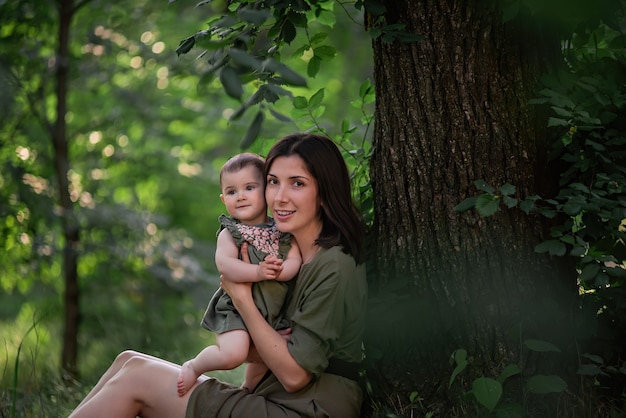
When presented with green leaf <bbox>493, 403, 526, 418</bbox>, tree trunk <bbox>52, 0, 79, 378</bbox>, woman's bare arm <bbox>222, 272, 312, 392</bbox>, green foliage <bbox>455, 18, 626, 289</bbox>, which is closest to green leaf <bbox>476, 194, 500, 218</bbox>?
green foliage <bbox>455, 18, 626, 289</bbox>

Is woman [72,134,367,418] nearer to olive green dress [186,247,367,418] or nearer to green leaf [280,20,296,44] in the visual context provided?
olive green dress [186,247,367,418]

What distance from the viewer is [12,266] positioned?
19.9 feet

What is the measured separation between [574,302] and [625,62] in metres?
0.98

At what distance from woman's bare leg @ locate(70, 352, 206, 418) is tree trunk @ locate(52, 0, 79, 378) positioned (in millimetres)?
3359

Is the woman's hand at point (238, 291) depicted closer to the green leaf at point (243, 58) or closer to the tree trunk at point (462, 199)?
the tree trunk at point (462, 199)

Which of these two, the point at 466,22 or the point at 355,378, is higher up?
the point at 466,22

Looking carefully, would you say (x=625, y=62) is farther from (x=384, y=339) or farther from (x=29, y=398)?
(x=29, y=398)

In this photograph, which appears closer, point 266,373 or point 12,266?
point 266,373

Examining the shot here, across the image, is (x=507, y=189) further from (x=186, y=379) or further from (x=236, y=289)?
(x=186, y=379)

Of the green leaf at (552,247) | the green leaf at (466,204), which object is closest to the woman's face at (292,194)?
the green leaf at (466,204)

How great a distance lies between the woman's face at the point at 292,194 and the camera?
2.75m

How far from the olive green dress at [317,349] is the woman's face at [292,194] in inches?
6.3

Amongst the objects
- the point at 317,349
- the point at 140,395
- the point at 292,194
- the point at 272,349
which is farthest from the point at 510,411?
the point at 140,395

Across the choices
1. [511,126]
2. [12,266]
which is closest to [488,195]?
[511,126]
